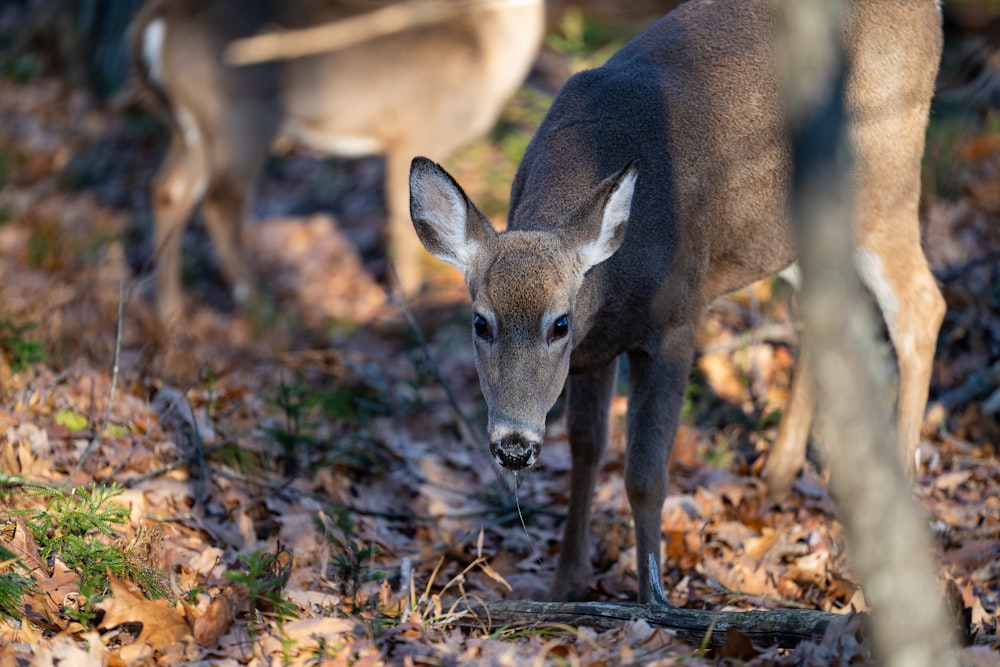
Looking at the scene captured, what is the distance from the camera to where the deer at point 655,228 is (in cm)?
399

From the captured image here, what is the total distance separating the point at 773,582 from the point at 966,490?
1356 mm

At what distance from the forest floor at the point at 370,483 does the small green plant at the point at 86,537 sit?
0.04 feet

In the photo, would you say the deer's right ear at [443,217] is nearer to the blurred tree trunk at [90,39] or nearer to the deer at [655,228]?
the deer at [655,228]

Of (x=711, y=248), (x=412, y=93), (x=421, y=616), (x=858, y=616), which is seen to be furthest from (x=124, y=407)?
(x=412, y=93)

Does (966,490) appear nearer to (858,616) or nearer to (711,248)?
(711,248)

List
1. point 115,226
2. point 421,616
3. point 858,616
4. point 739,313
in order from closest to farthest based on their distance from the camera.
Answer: point 858,616
point 421,616
point 739,313
point 115,226

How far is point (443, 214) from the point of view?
4.24 m

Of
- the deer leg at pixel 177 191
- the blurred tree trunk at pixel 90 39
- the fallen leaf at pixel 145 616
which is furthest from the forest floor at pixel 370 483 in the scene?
the blurred tree trunk at pixel 90 39

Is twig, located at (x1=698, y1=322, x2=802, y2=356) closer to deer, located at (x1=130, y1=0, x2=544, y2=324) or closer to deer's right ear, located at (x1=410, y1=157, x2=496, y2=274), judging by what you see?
deer's right ear, located at (x1=410, y1=157, x2=496, y2=274)

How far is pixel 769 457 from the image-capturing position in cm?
559

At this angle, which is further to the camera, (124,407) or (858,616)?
(124,407)

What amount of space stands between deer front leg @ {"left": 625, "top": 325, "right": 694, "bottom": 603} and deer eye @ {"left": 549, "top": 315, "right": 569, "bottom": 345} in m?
0.59

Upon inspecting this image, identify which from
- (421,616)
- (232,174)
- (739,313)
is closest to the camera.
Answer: (421,616)

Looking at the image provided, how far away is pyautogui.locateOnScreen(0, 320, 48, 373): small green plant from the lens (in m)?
5.14
